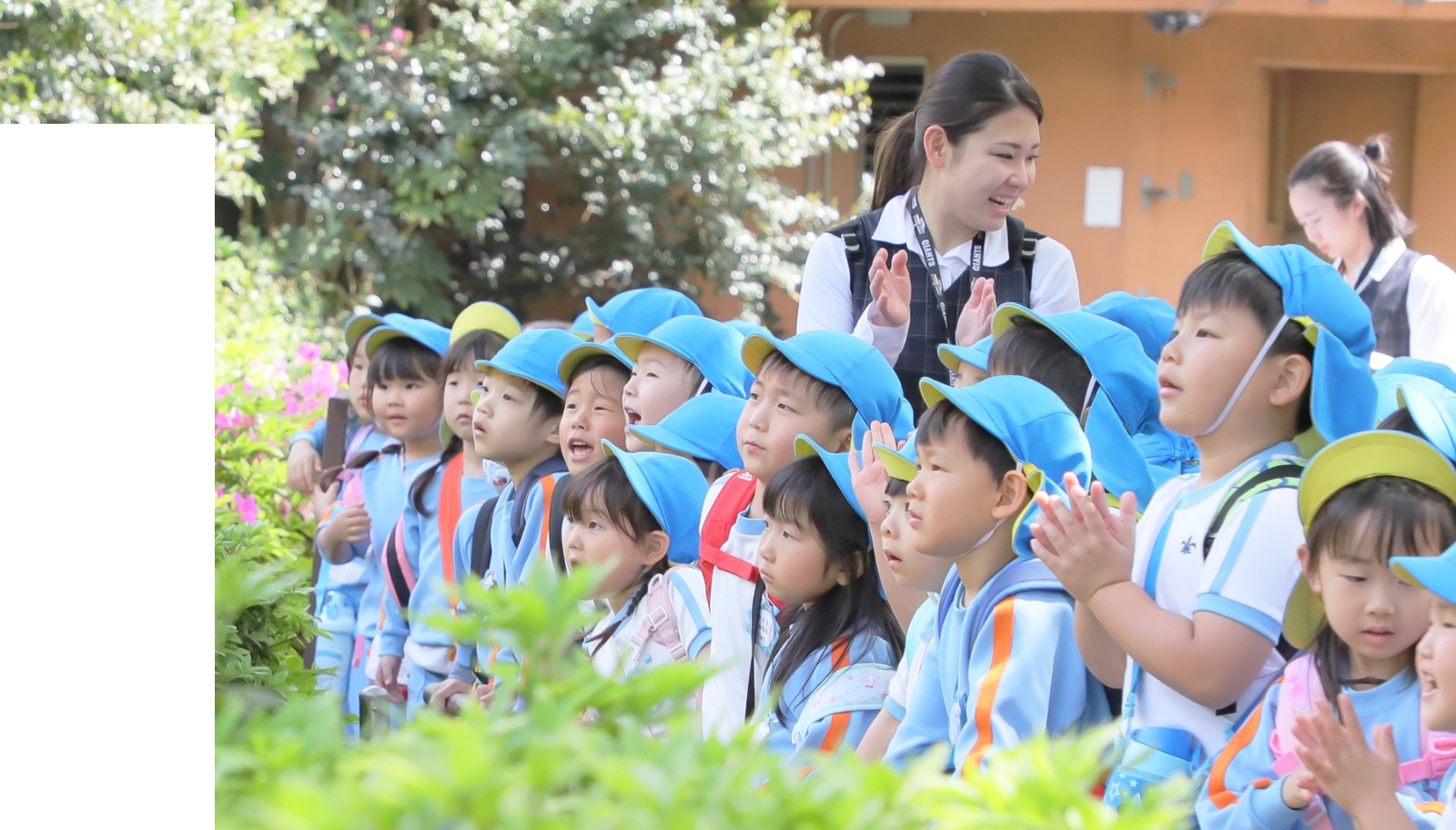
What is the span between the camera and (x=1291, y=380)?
2.28 metres

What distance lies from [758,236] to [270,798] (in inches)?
372

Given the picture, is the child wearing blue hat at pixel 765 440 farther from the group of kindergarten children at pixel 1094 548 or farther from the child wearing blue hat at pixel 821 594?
the child wearing blue hat at pixel 821 594

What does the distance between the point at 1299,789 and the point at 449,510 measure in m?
2.82

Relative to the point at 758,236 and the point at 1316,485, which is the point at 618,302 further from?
the point at 758,236

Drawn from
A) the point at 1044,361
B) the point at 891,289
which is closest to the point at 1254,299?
the point at 1044,361

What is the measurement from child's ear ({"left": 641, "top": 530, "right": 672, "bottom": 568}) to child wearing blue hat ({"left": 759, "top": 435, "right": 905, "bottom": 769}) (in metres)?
0.45

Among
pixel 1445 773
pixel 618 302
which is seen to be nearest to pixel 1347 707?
pixel 1445 773

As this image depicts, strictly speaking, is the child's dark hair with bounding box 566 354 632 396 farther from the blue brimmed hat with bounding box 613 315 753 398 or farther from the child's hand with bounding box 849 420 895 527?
the child's hand with bounding box 849 420 895 527

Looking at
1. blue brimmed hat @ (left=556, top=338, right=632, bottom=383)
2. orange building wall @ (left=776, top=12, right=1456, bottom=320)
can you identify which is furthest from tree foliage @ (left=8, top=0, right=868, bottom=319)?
blue brimmed hat @ (left=556, top=338, right=632, bottom=383)

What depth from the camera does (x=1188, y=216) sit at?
34.1 ft

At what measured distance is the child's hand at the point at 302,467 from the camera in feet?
16.4

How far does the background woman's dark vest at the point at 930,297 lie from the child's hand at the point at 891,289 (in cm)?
16

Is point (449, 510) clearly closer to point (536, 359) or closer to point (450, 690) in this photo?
point (536, 359)

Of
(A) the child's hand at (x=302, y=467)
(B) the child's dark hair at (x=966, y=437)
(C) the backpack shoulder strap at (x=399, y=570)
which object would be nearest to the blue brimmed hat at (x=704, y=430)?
(B) the child's dark hair at (x=966, y=437)
